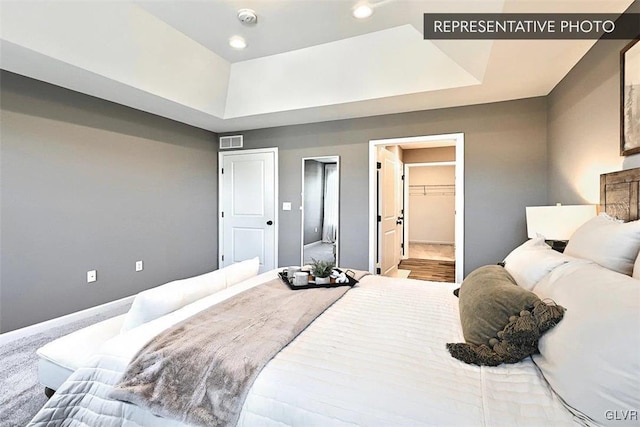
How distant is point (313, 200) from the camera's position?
4.62 metres

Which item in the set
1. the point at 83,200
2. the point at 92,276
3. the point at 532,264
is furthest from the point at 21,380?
the point at 532,264

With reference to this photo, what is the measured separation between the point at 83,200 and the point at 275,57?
2689mm

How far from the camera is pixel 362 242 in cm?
416

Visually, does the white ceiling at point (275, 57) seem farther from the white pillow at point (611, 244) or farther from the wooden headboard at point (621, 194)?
the white pillow at point (611, 244)

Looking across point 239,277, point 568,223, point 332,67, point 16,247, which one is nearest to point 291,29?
point 332,67

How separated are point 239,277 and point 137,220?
2352mm

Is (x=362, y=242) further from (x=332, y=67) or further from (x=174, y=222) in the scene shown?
(x=174, y=222)

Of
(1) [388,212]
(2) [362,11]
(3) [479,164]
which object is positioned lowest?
(1) [388,212]

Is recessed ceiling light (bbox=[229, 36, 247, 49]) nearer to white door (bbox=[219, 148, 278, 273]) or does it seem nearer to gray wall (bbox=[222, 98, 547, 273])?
gray wall (bbox=[222, 98, 547, 273])

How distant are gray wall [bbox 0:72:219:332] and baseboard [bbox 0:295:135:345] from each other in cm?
6

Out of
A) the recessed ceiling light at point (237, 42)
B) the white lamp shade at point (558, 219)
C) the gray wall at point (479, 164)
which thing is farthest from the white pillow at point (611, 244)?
the recessed ceiling light at point (237, 42)

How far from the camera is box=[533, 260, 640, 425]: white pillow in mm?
775

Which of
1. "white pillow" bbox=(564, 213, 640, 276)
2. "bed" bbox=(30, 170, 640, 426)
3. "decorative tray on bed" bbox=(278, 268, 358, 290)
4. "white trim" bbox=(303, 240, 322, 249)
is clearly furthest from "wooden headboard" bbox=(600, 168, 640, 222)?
"white trim" bbox=(303, 240, 322, 249)

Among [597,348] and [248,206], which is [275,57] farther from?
[597,348]
